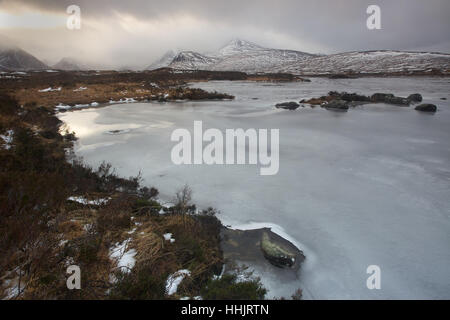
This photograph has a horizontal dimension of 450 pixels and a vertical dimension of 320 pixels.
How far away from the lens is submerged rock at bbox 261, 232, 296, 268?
3.17 meters

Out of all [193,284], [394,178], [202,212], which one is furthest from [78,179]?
[394,178]

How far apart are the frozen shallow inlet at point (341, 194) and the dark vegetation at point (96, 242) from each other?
0.72 metres

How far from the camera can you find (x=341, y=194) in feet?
16.2

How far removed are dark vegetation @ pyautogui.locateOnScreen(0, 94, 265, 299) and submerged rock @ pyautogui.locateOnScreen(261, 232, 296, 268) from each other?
536 millimetres

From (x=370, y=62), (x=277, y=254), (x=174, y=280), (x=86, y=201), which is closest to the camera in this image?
(x=174, y=280)

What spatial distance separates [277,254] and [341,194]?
99.1 inches

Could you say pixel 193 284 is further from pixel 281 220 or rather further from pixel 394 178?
pixel 394 178

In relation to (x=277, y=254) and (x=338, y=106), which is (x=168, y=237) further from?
(x=338, y=106)

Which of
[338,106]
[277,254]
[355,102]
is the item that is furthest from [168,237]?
[355,102]

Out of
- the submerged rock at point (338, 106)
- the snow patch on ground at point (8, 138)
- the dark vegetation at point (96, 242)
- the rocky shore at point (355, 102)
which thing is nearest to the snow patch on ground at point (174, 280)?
the dark vegetation at point (96, 242)

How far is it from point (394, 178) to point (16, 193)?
23.9 ft

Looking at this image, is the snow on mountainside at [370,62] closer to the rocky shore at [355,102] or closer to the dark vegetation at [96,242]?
the rocky shore at [355,102]

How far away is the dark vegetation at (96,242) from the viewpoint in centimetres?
235
